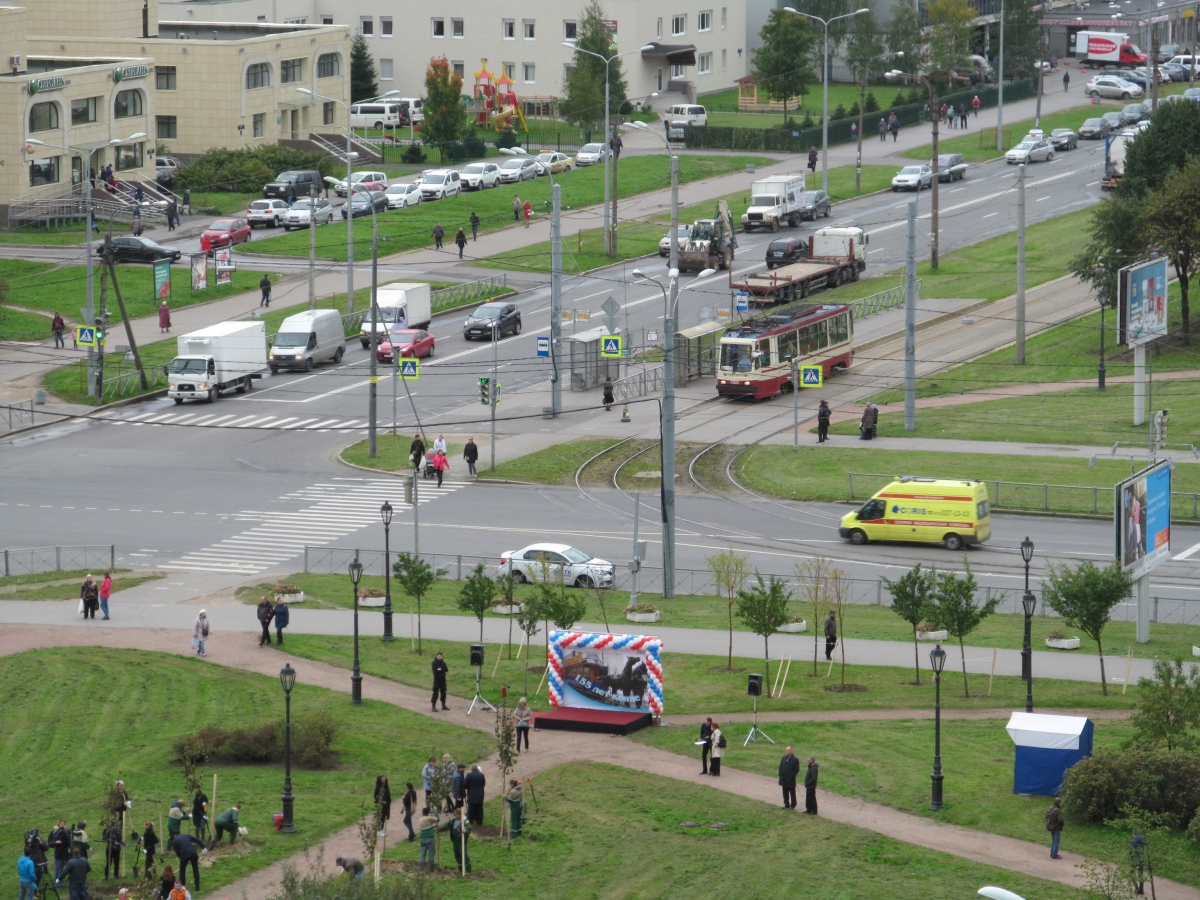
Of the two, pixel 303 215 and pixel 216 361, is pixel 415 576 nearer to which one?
pixel 216 361

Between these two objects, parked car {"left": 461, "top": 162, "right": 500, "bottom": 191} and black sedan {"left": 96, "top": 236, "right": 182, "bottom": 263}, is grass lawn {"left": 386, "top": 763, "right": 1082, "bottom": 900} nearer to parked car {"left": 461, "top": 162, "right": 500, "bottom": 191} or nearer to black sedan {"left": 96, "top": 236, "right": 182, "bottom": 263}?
black sedan {"left": 96, "top": 236, "right": 182, "bottom": 263}

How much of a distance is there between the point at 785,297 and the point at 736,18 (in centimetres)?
6390

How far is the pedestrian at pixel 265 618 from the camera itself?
4188 cm

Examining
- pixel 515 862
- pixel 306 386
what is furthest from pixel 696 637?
pixel 306 386

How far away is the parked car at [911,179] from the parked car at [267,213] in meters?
34.8

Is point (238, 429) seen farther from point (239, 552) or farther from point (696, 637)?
point (696, 637)

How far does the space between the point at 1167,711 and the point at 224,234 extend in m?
68.5

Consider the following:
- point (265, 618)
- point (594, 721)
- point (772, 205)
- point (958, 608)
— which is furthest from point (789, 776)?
point (772, 205)

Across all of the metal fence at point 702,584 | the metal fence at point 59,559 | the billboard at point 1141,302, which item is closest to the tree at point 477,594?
the metal fence at point 702,584

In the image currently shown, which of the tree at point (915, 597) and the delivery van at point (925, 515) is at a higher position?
the tree at point (915, 597)

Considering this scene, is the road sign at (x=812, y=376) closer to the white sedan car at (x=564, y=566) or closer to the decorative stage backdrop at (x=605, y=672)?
the white sedan car at (x=564, y=566)

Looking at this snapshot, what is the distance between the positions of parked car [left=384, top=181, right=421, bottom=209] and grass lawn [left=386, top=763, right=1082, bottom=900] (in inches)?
2814

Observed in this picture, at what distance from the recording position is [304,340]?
7400 centimetres

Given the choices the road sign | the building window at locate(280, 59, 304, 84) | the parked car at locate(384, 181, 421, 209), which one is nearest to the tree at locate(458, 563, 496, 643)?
the road sign
